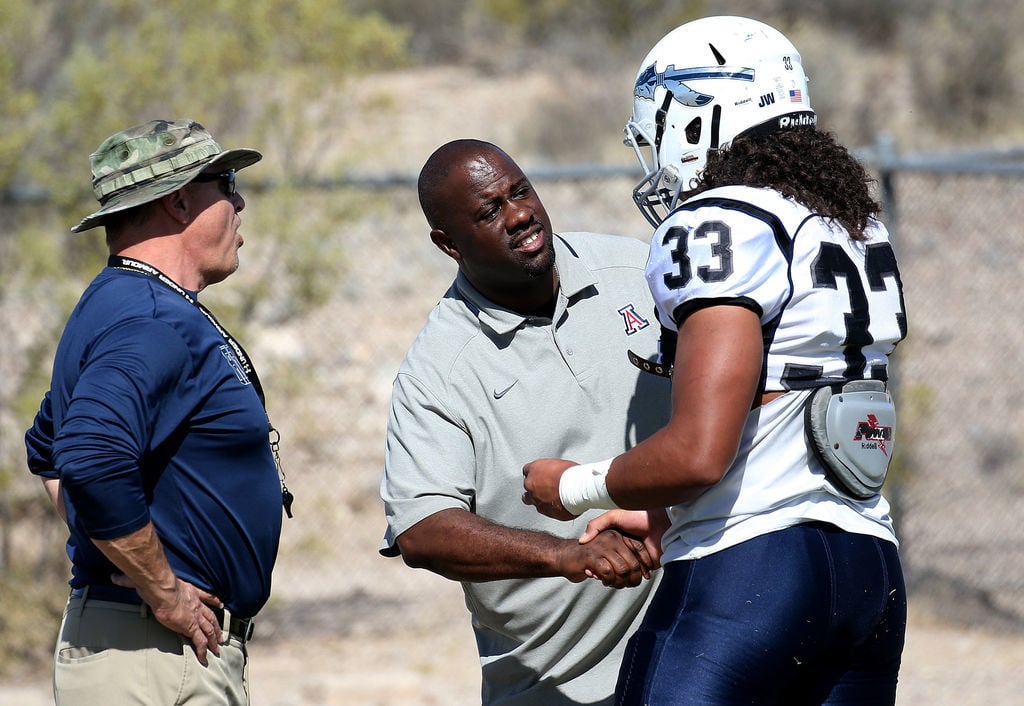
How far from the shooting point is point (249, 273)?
7832 mm

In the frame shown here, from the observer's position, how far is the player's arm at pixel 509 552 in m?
2.60

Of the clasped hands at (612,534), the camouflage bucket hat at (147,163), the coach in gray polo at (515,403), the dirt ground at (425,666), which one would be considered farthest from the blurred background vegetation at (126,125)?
the clasped hands at (612,534)

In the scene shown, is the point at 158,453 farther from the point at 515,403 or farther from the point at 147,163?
the point at 515,403

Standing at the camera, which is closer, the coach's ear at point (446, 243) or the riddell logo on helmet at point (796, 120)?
the riddell logo on helmet at point (796, 120)

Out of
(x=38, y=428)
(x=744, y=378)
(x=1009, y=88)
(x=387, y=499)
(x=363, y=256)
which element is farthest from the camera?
(x=1009, y=88)

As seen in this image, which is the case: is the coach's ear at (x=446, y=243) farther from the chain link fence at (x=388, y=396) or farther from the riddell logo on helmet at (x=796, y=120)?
the chain link fence at (x=388, y=396)

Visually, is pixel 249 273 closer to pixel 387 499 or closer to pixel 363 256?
pixel 363 256

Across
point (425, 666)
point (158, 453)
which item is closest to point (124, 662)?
point (158, 453)

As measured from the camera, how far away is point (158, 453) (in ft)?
10.00

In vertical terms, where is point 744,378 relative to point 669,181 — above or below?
below

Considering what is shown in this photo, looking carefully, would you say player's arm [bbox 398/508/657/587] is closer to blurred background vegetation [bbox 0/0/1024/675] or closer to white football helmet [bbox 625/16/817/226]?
white football helmet [bbox 625/16/817/226]

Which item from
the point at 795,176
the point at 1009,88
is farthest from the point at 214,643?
the point at 1009,88

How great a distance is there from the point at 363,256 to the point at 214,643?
27.3ft

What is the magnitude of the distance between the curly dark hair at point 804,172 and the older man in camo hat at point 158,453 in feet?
4.53
